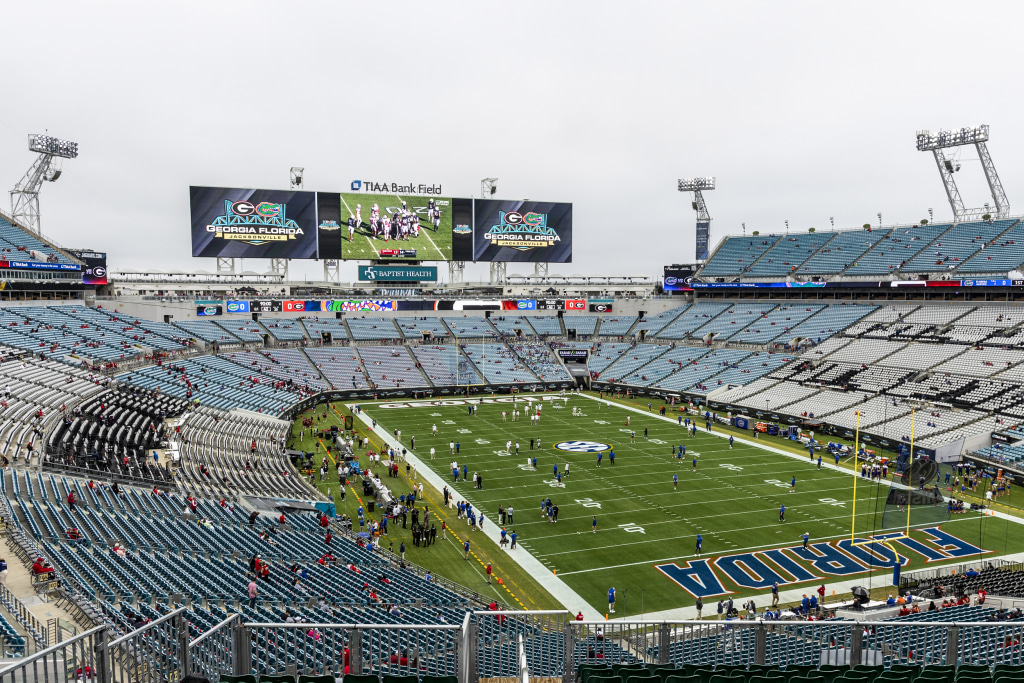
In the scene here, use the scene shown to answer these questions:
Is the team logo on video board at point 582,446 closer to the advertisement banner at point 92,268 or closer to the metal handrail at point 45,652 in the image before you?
the metal handrail at point 45,652

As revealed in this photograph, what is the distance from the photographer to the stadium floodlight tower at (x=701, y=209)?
76.6m

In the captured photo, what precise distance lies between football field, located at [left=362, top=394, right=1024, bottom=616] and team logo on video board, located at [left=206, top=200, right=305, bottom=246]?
83.6ft

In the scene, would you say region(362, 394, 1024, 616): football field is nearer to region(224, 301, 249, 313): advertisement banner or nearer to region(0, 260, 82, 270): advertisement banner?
region(224, 301, 249, 313): advertisement banner

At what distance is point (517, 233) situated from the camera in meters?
66.9

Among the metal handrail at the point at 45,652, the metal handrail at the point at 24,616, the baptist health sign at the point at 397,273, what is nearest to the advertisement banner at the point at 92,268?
the baptist health sign at the point at 397,273

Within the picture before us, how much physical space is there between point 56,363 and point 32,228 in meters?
30.6

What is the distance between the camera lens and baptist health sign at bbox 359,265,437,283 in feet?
211

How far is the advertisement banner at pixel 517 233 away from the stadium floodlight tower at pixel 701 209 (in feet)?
56.4

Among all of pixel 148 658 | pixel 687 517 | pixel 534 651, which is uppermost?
pixel 148 658

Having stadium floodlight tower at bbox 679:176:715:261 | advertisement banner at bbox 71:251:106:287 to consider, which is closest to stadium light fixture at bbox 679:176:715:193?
stadium floodlight tower at bbox 679:176:715:261

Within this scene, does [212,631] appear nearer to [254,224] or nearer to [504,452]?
[504,452]

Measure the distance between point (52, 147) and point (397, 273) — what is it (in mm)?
31777

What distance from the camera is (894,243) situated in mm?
64062

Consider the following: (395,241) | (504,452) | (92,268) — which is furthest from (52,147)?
(504,452)
